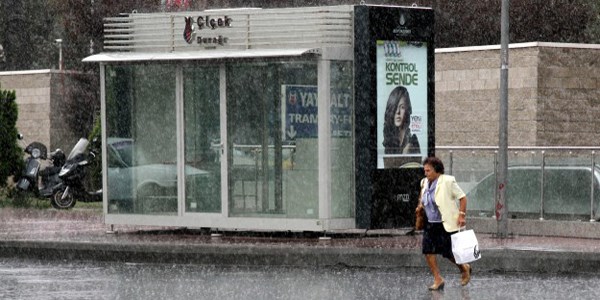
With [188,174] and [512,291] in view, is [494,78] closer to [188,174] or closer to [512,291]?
[188,174]

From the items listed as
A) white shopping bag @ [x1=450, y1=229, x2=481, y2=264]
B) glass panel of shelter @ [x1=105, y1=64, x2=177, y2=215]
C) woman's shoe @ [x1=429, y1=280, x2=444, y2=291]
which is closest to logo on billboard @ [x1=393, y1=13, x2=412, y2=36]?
glass panel of shelter @ [x1=105, y1=64, x2=177, y2=215]

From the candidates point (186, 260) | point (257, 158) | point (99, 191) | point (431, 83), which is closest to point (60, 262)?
point (186, 260)

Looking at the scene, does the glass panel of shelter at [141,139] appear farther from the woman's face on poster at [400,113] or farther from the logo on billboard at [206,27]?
the woman's face on poster at [400,113]

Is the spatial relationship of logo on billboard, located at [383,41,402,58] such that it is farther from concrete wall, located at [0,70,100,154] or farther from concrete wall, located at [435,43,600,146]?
concrete wall, located at [0,70,100,154]

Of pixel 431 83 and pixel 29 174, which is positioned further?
pixel 29 174

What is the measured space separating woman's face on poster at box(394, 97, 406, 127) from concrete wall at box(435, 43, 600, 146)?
8.01m

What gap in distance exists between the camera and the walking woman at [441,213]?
1653cm

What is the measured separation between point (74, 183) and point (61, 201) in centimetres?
56

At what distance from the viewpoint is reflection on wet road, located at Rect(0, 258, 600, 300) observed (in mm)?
15648

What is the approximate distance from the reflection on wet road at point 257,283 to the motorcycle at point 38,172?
41.4ft

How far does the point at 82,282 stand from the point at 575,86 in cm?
1551

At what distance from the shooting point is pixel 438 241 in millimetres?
16656

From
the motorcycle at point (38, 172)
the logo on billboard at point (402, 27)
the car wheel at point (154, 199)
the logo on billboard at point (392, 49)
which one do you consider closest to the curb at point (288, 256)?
the car wheel at point (154, 199)

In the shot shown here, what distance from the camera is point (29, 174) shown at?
34.2m
